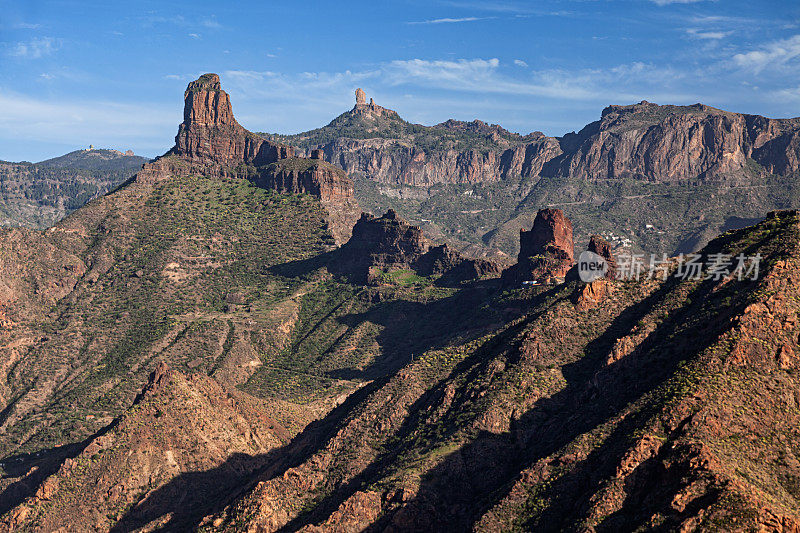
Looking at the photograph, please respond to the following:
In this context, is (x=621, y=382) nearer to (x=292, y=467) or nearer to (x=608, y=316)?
(x=608, y=316)

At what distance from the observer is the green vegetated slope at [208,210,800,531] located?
9369 centimetres

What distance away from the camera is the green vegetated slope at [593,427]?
3688 inches

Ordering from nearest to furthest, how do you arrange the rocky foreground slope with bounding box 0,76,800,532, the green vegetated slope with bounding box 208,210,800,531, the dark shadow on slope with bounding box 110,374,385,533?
the green vegetated slope with bounding box 208,210,800,531, the rocky foreground slope with bounding box 0,76,800,532, the dark shadow on slope with bounding box 110,374,385,533

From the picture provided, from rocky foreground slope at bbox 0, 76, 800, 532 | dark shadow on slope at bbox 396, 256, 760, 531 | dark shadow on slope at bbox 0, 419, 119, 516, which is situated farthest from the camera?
dark shadow on slope at bbox 0, 419, 119, 516

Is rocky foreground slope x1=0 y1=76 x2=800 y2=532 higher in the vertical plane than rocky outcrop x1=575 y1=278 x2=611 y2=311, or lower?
lower

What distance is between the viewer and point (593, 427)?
10875cm

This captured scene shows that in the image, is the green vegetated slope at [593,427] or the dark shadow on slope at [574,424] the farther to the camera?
the dark shadow on slope at [574,424]

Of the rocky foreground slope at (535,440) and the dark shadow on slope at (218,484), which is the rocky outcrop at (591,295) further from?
the dark shadow on slope at (218,484)

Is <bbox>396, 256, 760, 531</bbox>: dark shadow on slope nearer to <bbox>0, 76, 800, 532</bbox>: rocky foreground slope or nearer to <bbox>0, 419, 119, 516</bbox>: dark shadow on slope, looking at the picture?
<bbox>0, 76, 800, 532</bbox>: rocky foreground slope

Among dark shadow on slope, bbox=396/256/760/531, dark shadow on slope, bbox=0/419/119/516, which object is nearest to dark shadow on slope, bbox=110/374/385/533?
dark shadow on slope, bbox=0/419/119/516

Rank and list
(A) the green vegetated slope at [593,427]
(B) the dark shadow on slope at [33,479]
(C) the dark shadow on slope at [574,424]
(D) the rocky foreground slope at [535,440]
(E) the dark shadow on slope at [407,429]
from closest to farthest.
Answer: (A) the green vegetated slope at [593,427]
(D) the rocky foreground slope at [535,440]
(C) the dark shadow on slope at [574,424]
(E) the dark shadow on slope at [407,429]
(B) the dark shadow on slope at [33,479]

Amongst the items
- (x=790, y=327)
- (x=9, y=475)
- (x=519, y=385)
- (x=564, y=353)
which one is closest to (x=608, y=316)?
(x=564, y=353)

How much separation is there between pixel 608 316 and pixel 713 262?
16764mm

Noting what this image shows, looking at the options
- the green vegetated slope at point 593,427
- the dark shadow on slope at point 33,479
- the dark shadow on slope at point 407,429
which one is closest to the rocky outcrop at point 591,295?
the green vegetated slope at point 593,427
